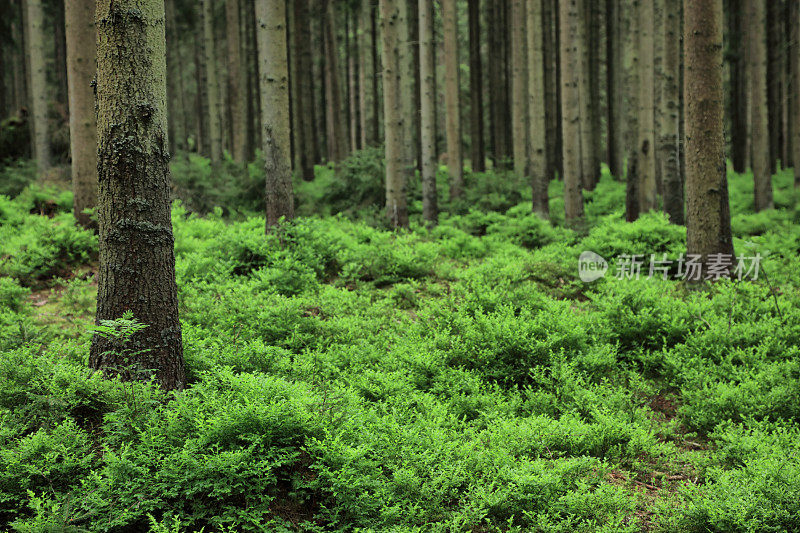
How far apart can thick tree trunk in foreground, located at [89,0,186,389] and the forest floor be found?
36cm

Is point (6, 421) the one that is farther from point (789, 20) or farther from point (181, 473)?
point (789, 20)

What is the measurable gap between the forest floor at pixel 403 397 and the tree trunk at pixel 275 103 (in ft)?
2.12

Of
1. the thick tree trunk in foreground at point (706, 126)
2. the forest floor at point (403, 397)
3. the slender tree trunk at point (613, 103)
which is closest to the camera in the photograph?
the forest floor at point (403, 397)

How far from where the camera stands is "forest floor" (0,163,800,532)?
3703 mm

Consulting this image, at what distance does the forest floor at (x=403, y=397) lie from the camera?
146 inches

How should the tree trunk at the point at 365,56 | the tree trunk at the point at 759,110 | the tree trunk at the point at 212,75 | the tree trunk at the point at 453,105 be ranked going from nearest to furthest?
the tree trunk at the point at 759,110 < the tree trunk at the point at 453,105 < the tree trunk at the point at 212,75 < the tree trunk at the point at 365,56

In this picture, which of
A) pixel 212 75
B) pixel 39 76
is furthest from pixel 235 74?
pixel 39 76

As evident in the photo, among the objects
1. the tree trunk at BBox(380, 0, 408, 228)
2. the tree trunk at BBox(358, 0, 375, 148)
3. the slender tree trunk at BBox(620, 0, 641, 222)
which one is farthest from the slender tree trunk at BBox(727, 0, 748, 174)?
the tree trunk at BBox(380, 0, 408, 228)

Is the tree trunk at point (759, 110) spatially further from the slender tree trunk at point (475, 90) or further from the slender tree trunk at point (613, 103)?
the slender tree trunk at point (475, 90)

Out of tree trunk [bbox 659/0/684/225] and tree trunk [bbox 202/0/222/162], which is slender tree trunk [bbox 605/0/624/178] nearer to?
tree trunk [bbox 659/0/684/225]

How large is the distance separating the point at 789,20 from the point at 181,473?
28493 millimetres

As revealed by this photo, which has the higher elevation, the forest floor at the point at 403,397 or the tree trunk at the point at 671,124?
the tree trunk at the point at 671,124

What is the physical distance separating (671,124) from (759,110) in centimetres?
606

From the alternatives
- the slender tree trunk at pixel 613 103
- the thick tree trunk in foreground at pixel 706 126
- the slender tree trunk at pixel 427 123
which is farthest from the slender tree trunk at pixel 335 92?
the thick tree trunk in foreground at pixel 706 126
